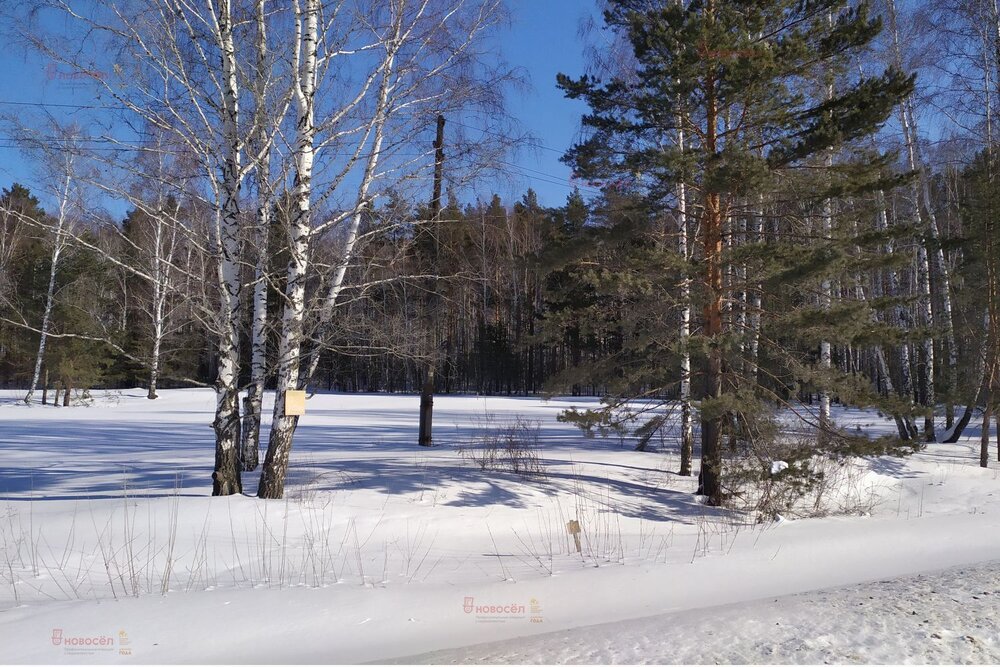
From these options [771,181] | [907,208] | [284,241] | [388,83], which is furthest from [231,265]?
[907,208]

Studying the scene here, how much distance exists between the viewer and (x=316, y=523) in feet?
24.0

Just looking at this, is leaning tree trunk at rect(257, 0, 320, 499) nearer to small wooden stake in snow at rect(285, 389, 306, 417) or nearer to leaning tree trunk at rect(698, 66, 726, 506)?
small wooden stake in snow at rect(285, 389, 306, 417)

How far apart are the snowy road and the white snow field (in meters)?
0.02

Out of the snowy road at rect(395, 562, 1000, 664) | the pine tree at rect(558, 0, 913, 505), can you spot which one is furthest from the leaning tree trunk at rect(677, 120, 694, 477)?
the snowy road at rect(395, 562, 1000, 664)

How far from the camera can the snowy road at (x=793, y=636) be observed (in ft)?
11.6

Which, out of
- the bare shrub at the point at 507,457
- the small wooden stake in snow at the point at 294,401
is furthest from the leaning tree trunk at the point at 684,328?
the small wooden stake in snow at the point at 294,401

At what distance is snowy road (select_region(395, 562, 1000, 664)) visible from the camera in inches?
139

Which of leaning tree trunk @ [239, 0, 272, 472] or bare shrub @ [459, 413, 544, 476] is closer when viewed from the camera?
leaning tree trunk @ [239, 0, 272, 472]

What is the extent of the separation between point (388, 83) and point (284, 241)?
239 cm

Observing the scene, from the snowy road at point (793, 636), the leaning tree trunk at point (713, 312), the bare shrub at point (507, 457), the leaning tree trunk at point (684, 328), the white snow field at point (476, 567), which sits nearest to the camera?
the snowy road at point (793, 636)

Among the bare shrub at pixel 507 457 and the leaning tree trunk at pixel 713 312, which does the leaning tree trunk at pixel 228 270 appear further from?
the leaning tree trunk at pixel 713 312

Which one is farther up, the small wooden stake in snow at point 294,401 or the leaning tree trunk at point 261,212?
the leaning tree trunk at point 261,212

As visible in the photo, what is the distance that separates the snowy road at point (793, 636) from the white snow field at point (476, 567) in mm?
18

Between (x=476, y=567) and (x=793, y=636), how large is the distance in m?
3.10
